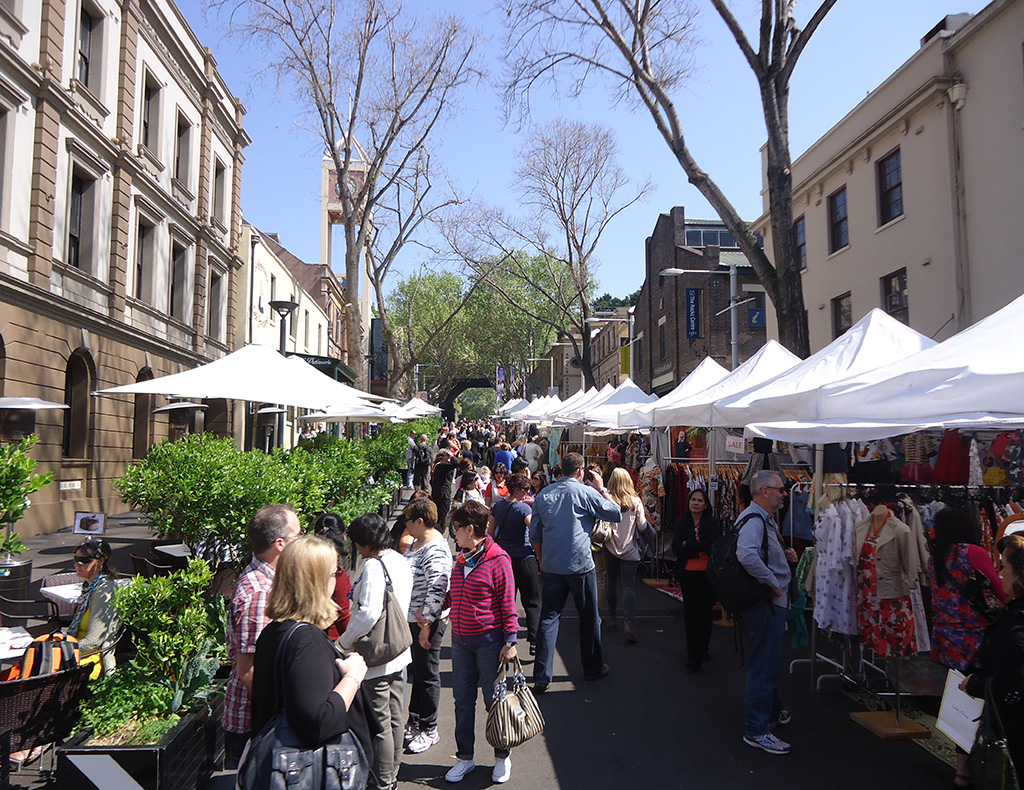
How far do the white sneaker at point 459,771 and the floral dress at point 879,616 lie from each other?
3.19 m

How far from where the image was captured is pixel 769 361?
10.4 metres

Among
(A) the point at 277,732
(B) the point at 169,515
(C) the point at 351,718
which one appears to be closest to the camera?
(A) the point at 277,732

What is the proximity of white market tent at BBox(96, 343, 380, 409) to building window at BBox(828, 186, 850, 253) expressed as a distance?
50.2 feet

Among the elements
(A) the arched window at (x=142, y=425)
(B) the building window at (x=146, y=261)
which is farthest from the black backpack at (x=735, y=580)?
(B) the building window at (x=146, y=261)

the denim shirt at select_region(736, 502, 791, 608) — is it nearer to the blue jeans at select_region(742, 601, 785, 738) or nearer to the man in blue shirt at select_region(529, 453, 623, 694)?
the blue jeans at select_region(742, 601, 785, 738)

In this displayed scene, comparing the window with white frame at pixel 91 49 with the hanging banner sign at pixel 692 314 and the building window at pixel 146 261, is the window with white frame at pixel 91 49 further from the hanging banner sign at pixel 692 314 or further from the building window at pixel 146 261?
the hanging banner sign at pixel 692 314

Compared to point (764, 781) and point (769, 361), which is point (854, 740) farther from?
point (769, 361)

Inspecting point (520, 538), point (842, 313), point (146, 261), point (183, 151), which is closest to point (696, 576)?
point (520, 538)

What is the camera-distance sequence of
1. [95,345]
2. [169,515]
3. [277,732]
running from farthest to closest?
[95,345], [169,515], [277,732]

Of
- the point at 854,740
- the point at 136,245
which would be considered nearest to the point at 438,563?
the point at 854,740

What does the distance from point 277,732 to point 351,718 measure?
353 millimetres

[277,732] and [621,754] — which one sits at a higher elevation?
[277,732]

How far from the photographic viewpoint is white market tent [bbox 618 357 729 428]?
463 inches

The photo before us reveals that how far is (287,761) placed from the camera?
2641 millimetres
